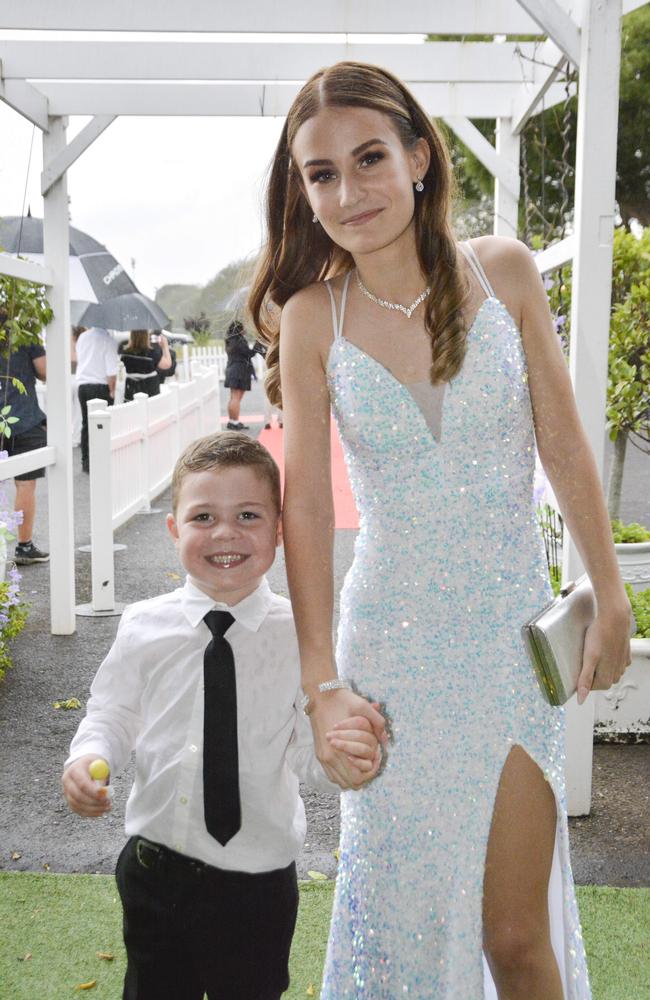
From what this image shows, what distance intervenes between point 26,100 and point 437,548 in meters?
4.39

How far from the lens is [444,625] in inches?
71.1

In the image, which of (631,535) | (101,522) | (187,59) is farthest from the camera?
(101,522)

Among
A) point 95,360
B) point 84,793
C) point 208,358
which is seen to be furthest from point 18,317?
point 208,358

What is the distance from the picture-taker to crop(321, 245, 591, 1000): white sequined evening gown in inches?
70.2

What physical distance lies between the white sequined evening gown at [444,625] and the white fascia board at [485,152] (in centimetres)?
418

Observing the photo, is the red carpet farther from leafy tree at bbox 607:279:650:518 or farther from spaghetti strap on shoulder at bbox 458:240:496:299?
spaghetti strap on shoulder at bbox 458:240:496:299

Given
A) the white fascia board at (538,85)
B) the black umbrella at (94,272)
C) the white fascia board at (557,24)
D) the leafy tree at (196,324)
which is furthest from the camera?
the leafy tree at (196,324)

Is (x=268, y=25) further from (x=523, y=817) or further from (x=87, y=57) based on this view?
(x=523, y=817)

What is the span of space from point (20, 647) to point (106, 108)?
2973 mm

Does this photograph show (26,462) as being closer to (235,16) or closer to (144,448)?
(235,16)

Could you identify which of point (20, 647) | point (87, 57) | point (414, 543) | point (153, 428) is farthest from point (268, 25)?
point (153, 428)

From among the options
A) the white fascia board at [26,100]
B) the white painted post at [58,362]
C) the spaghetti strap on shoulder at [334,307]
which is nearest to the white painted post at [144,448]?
the white painted post at [58,362]

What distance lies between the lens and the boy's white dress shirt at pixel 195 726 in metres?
1.86

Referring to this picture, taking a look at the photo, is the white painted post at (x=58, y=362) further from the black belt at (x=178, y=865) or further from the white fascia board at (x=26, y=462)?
the black belt at (x=178, y=865)
